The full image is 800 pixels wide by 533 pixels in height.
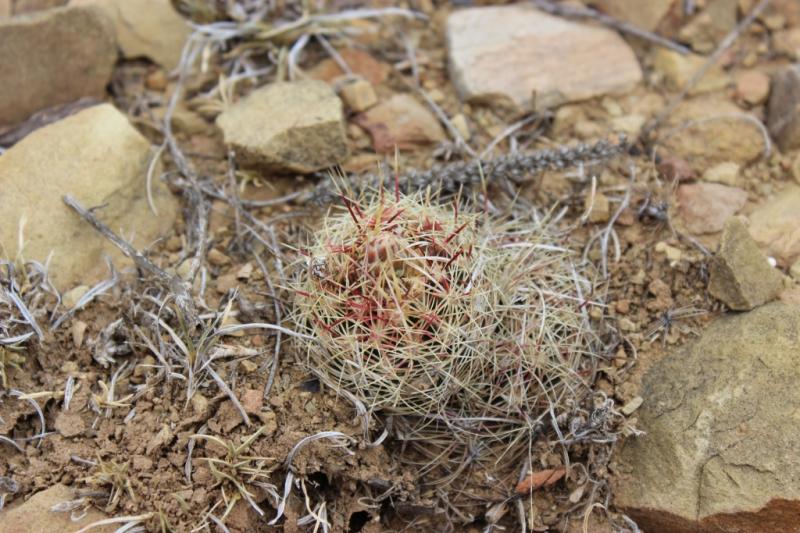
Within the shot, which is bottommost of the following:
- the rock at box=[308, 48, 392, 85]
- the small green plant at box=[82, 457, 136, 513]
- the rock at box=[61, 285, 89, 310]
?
the small green plant at box=[82, 457, 136, 513]

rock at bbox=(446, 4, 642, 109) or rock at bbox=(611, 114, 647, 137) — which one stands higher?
rock at bbox=(446, 4, 642, 109)

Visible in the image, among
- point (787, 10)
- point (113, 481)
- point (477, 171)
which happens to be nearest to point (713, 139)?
point (787, 10)

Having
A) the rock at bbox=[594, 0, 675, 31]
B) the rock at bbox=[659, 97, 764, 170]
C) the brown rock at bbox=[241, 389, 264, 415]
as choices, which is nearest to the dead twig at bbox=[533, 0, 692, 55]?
the rock at bbox=[594, 0, 675, 31]

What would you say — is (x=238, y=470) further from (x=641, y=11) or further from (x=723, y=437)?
(x=641, y=11)

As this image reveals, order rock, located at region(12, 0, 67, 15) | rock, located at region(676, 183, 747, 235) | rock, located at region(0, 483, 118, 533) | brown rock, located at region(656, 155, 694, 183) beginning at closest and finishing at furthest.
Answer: rock, located at region(0, 483, 118, 533)
rock, located at region(676, 183, 747, 235)
brown rock, located at region(656, 155, 694, 183)
rock, located at region(12, 0, 67, 15)

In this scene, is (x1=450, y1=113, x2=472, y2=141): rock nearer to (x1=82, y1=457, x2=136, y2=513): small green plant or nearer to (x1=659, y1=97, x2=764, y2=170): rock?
(x1=659, y1=97, x2=764, y2=170): rock

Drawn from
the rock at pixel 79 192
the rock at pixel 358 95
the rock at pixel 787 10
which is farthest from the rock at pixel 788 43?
the rock at pixel 79 192
